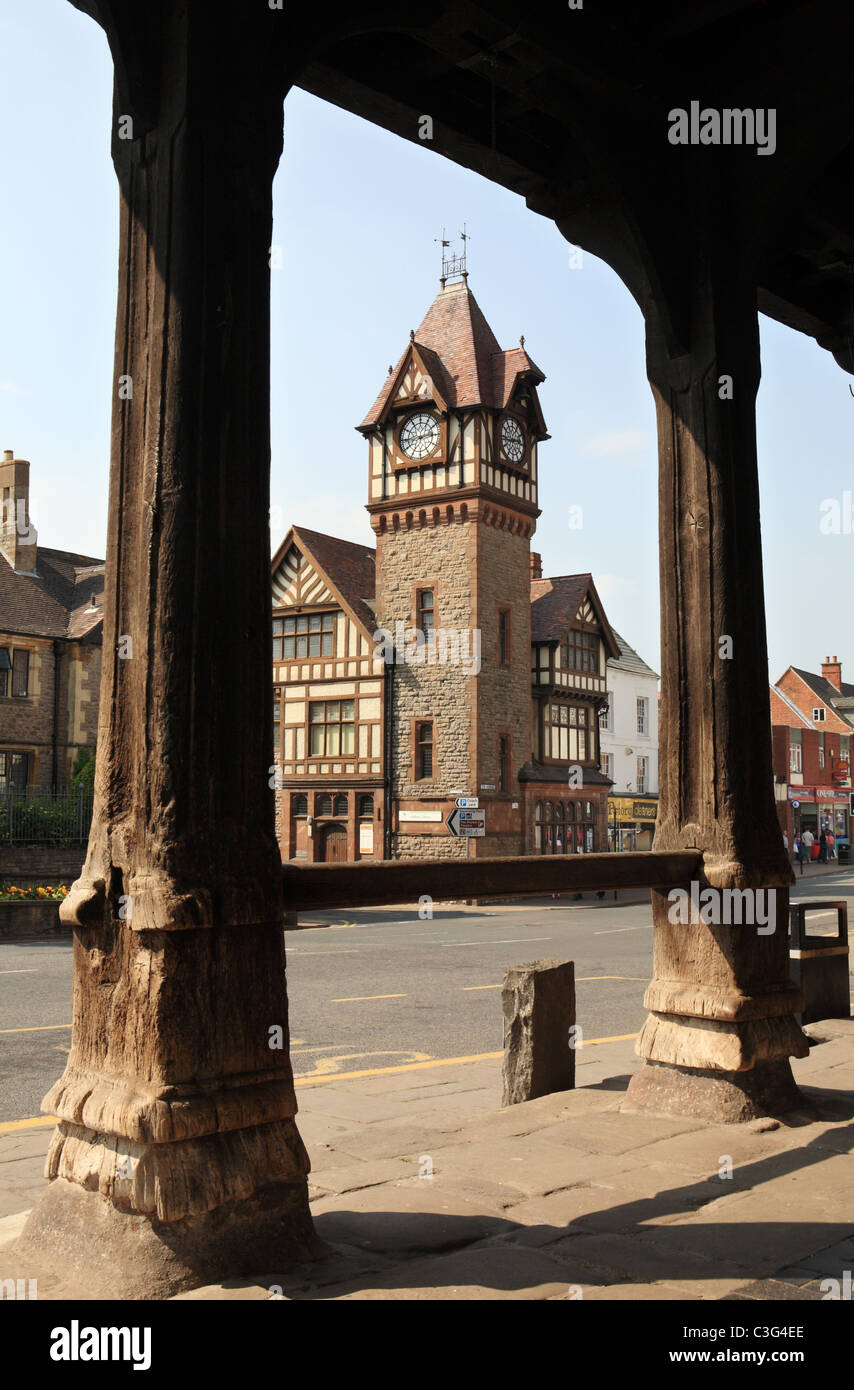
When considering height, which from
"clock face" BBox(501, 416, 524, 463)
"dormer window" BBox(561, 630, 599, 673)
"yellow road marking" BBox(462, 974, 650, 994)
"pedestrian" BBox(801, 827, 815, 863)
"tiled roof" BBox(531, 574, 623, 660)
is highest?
"clock face" BBox(501, 416, 524, 463)

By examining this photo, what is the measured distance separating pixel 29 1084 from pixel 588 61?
6.46 metres

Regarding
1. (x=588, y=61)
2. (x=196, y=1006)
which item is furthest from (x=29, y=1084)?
(x=588, y=61)

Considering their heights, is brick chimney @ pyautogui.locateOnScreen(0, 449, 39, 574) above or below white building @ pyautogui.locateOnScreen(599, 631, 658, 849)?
above

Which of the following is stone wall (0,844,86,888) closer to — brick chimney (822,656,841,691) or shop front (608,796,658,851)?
shop front (608,796,658,851)

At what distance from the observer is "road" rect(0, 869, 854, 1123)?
811cm

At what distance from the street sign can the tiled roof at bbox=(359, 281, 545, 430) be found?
11840 millimetres

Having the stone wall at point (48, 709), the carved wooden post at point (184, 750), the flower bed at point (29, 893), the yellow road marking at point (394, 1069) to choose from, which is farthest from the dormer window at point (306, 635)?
the carved wooden post at point (184, 750)

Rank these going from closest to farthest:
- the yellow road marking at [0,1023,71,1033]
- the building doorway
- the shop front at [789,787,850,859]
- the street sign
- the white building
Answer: the yellow road marking at [0,1023,71,1033]
the street sign
the building doorway
the white building
the shop front at [789,787,850,859]

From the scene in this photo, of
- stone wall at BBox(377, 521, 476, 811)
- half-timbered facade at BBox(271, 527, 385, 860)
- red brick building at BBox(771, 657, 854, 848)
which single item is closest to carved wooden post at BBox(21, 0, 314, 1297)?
stone wall at BBox(377, 521, 476, 811)

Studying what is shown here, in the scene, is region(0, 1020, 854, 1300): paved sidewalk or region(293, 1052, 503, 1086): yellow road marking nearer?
region(0, 1020, 854, 1300): paved sidewalk

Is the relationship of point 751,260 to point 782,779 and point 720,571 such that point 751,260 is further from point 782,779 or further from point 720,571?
point 782,779

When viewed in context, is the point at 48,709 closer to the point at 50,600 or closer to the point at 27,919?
the point at 50,600

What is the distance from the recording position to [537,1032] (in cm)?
609
